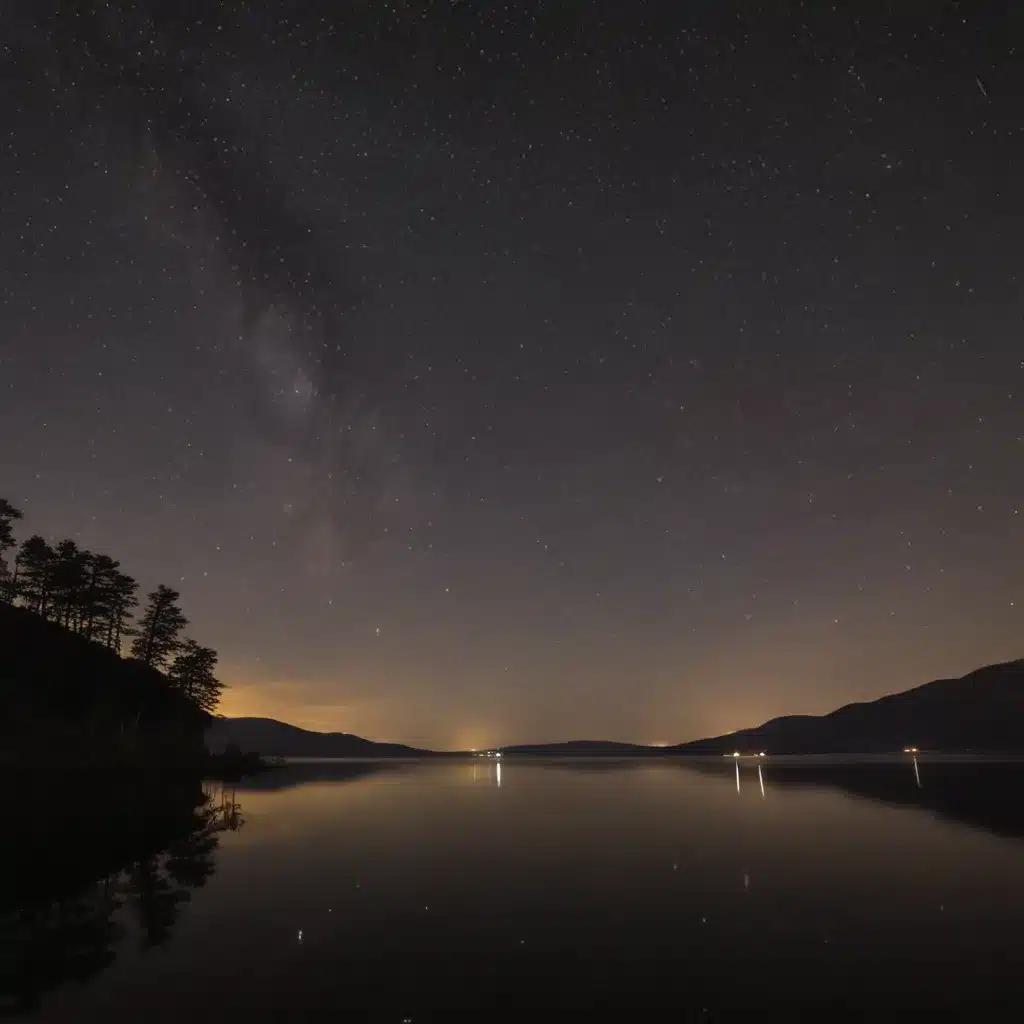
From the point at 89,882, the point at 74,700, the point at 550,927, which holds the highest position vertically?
the point at 74,700

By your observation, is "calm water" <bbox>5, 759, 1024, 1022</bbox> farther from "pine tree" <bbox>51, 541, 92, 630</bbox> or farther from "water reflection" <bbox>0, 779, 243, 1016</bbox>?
"pine tree" <bbox>51, 541, 92, 630</bbox>

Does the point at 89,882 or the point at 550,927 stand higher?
the point at 89,882

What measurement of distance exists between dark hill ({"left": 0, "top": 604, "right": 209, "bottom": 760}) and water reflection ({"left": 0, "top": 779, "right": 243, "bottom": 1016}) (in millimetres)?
16727

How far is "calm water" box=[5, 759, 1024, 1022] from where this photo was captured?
12945 millimetres

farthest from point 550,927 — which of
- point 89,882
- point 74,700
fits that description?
point 74,700

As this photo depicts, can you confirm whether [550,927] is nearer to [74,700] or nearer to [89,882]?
[89,882]

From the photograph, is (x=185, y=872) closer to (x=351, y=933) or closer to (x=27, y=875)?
(x=27, y=875)

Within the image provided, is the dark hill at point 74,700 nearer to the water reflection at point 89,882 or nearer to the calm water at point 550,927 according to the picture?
the water reflection at point 89,882

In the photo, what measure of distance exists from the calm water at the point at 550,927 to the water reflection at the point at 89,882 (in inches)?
5.4

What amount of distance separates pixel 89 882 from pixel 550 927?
43.2ft

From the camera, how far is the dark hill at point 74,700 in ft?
191

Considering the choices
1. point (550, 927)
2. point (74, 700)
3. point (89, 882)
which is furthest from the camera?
point (74, 700)

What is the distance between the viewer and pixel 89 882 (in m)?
22.1

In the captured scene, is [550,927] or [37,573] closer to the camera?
[550,927]
